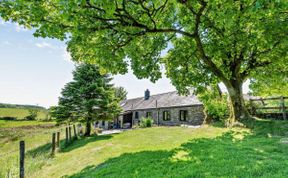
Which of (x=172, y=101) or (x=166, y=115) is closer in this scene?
(x=172, y=101)

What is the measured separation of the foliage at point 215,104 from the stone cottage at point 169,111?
12.5 feet

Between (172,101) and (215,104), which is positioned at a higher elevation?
(172,101)

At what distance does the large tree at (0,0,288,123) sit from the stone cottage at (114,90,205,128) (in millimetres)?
9053

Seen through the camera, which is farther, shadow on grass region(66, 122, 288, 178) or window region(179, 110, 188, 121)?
window region(179, 110, 188, 121)

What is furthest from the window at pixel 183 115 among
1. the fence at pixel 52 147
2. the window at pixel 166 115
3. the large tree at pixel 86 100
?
the fence at pixel 52 147

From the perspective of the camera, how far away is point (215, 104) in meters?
17.0

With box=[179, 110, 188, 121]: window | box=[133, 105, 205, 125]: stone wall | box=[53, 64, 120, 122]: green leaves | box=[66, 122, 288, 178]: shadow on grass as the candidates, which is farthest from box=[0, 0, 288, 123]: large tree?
box=[179, 110, 188, 121]: window

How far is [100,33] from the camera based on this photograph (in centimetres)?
887

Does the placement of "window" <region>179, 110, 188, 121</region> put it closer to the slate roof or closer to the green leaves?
the slate roof

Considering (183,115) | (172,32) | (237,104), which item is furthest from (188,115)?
(172,32)

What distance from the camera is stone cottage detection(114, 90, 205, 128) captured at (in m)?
22.0

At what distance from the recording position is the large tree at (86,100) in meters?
18.8

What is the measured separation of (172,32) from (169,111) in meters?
16.1

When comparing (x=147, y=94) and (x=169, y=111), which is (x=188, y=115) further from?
(x=147, y=94)
